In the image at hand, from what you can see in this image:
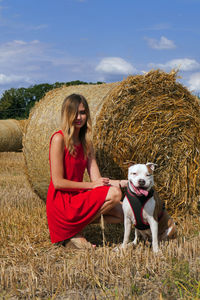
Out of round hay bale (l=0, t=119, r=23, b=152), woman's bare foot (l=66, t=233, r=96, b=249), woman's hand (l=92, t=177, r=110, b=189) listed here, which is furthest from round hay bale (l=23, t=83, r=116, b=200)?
round hay bale (l=0, t=119, r=23, b=152)

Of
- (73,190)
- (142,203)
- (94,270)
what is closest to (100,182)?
(73,190)

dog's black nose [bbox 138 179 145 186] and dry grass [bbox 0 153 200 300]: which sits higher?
dog's black nose [bbox 138 179 145 186]

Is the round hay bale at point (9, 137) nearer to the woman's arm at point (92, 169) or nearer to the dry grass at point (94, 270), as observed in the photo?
the dry grass at point (94, 270)

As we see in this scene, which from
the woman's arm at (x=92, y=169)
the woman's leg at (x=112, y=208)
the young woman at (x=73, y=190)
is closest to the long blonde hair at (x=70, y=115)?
the young woman at (x=73, y=190)

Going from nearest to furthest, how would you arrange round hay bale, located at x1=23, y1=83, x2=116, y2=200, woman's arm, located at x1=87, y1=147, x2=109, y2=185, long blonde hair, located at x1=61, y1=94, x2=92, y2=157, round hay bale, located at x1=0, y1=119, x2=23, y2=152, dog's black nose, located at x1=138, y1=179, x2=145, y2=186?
dog's black nose, located at x1=138, y1=179, x2=145, y2=186 → long blonde hair, located at x1=61, y1=94, x2=92, y2=157 → woman's arm, located at x1=87, y1=147, x2=109, y2=185 → round hay bale, located at x1=23, y1=83, x2=116, y2=200 → round hay bale, located at x1=0, y1=119, x2=23, y2=152

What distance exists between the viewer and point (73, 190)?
15.4ft

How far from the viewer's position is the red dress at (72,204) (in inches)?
180

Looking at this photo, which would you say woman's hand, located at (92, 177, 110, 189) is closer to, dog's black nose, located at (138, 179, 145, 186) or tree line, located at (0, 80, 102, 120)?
dog's black nose, located at (138, 179, 145, 186)

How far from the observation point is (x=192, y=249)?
4207mm

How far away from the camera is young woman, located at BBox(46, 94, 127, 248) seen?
4.56 metres

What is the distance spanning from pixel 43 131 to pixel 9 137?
9.89 metres

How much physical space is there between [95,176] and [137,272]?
1.65 meters

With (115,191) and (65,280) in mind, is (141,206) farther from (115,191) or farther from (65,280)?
(65,280)

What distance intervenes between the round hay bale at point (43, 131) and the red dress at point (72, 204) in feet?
4.93
